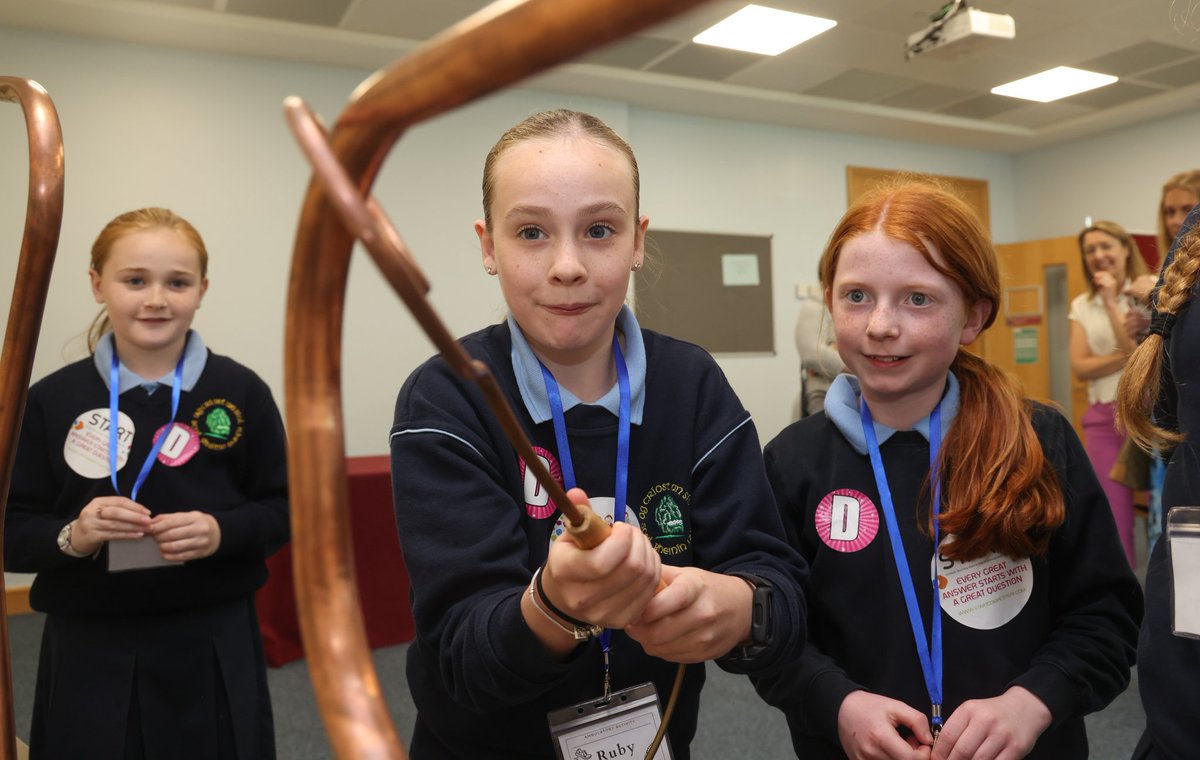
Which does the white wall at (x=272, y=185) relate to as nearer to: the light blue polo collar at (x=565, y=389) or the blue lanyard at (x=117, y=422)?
the blue lanyard at (x=117, y=422)

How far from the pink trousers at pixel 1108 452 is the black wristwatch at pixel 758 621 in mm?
3753

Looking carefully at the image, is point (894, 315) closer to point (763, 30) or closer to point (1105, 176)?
point (763, 30)

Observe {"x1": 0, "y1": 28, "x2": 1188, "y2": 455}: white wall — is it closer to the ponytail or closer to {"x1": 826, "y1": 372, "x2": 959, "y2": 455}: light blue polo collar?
{"x1": 826, "y1": 372, "x2": 959, "y2": 455}: light blue polo collar

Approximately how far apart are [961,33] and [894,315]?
3804 millimetres

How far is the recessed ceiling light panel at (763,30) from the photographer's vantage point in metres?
5.00

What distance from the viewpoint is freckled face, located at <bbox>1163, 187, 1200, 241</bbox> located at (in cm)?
301

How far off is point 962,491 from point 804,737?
414mm

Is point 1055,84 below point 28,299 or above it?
above

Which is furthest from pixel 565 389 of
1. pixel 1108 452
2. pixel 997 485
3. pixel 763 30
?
pixel 763 30

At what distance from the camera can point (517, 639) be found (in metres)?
0.70

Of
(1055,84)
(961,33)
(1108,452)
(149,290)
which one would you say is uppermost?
(1055,84)

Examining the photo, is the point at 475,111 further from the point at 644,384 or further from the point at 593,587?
the point at 593,587

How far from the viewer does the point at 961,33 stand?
4309 mm

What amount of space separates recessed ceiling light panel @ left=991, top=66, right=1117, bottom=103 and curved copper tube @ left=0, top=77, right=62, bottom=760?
6889 mm
